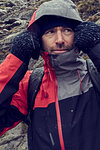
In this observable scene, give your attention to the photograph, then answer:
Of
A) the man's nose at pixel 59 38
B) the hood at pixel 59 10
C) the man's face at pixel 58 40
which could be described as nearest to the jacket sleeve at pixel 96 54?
the man's face at pixel 58 40

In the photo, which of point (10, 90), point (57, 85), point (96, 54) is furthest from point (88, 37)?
point (10, 90)

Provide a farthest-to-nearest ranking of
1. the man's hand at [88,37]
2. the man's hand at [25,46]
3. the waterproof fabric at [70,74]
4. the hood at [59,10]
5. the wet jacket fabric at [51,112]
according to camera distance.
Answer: the hood at [59,10]
the waterproof fabric at [70,74]
the man's hand at [25,46]
the man's hand at [88,37]
the wet jacket fabric at [51,112]

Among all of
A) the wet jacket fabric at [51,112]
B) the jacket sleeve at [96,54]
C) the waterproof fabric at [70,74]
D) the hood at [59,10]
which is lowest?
the wet jacket fabric at [51,112]

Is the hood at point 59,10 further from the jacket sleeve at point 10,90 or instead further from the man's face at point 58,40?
the jacket sleeve at point 10,90

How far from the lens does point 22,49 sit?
10.1 ft

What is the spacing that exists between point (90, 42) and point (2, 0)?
30659 mm

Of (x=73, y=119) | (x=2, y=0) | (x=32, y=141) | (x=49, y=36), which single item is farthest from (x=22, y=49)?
(x=2, y=0)

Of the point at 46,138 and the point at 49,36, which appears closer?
the point at 46,138

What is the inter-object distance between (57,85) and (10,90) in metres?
0.93

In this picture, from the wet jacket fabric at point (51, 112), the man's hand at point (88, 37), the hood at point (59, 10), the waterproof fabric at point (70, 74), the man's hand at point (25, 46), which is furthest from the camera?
the hood at point (59, 10)

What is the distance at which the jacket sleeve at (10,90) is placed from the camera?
10.3 feet

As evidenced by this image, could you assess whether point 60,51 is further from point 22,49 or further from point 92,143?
point 92,143

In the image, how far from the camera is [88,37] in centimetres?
293

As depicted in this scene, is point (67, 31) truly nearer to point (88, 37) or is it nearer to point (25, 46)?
point (88, 37)
